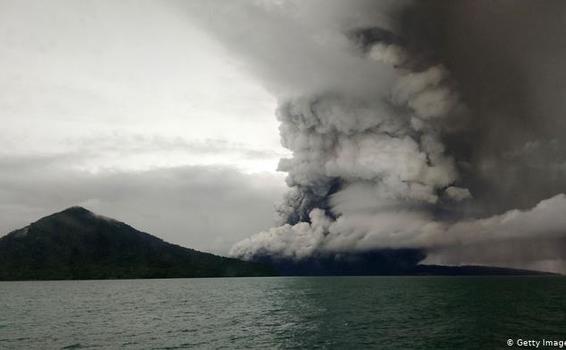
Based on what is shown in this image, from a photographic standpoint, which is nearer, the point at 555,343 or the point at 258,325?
the point at 555,343

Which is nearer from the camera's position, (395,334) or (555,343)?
(555,343)

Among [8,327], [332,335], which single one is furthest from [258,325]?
[8,327]

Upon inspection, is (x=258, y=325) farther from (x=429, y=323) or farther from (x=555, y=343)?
(x=555, y=343)

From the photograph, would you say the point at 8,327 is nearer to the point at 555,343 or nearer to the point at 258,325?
the point at 258,325

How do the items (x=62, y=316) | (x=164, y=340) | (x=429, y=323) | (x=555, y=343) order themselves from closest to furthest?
(x=555, y=343) < (x=164, y=340) < (x=429, y=323) < (x=62, y=316)

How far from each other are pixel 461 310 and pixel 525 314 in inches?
547

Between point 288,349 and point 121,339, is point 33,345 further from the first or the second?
point 288,349

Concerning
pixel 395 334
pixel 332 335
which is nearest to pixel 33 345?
pixel 332 335

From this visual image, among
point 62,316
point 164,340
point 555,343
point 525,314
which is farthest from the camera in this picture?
point 62,316

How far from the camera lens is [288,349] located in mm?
55375

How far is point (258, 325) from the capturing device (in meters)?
77.3

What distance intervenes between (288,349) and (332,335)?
39.2 feet

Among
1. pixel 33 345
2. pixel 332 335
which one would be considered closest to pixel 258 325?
pixel 332 335

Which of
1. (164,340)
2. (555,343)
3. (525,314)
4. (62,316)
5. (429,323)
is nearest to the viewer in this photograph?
(555,343)
